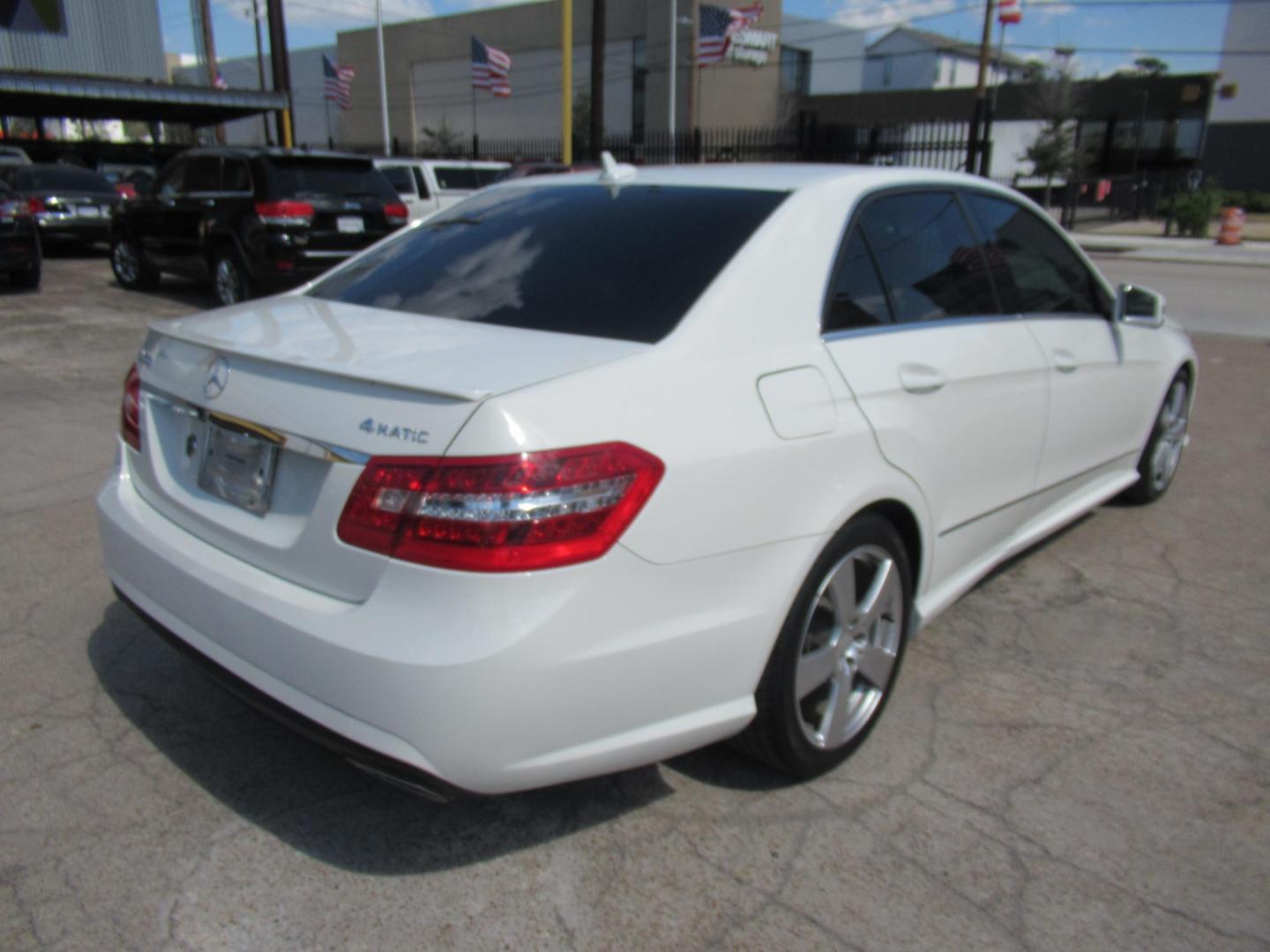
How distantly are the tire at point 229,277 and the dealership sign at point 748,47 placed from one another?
2329 centimetres

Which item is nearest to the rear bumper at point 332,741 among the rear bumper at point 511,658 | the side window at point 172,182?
the rear bumper at point 511,658

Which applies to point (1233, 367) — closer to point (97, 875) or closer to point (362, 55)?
point (97, 875)

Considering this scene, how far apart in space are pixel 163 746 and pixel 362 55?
223ft

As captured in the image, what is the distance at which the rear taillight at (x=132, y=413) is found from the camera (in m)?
3.01

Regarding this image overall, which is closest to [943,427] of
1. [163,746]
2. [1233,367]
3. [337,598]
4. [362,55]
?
[337,598]

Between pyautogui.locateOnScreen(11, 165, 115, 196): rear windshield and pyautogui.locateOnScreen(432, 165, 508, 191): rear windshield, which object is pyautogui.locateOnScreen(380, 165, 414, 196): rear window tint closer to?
pyautogui.locateOnScreen(432, 165, 508, 191): rear windshield

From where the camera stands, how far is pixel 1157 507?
5.38m

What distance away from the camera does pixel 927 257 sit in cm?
338

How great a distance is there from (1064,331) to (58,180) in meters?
17.3

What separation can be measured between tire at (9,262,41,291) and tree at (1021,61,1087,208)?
3496 cm

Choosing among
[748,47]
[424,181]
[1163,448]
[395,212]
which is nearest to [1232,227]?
[748,47]

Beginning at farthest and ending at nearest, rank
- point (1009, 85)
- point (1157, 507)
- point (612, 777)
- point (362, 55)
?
point (362, 55) < point (1009, 85) < point (1157, 507) < point (612, 777)

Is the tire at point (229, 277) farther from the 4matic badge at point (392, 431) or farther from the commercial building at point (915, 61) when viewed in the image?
the commercial building at point (915, 61)

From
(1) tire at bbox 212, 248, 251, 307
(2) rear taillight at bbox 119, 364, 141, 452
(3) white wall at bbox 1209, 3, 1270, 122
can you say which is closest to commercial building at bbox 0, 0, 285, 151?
(1) tire at bbox 212, 248, 251, 307
